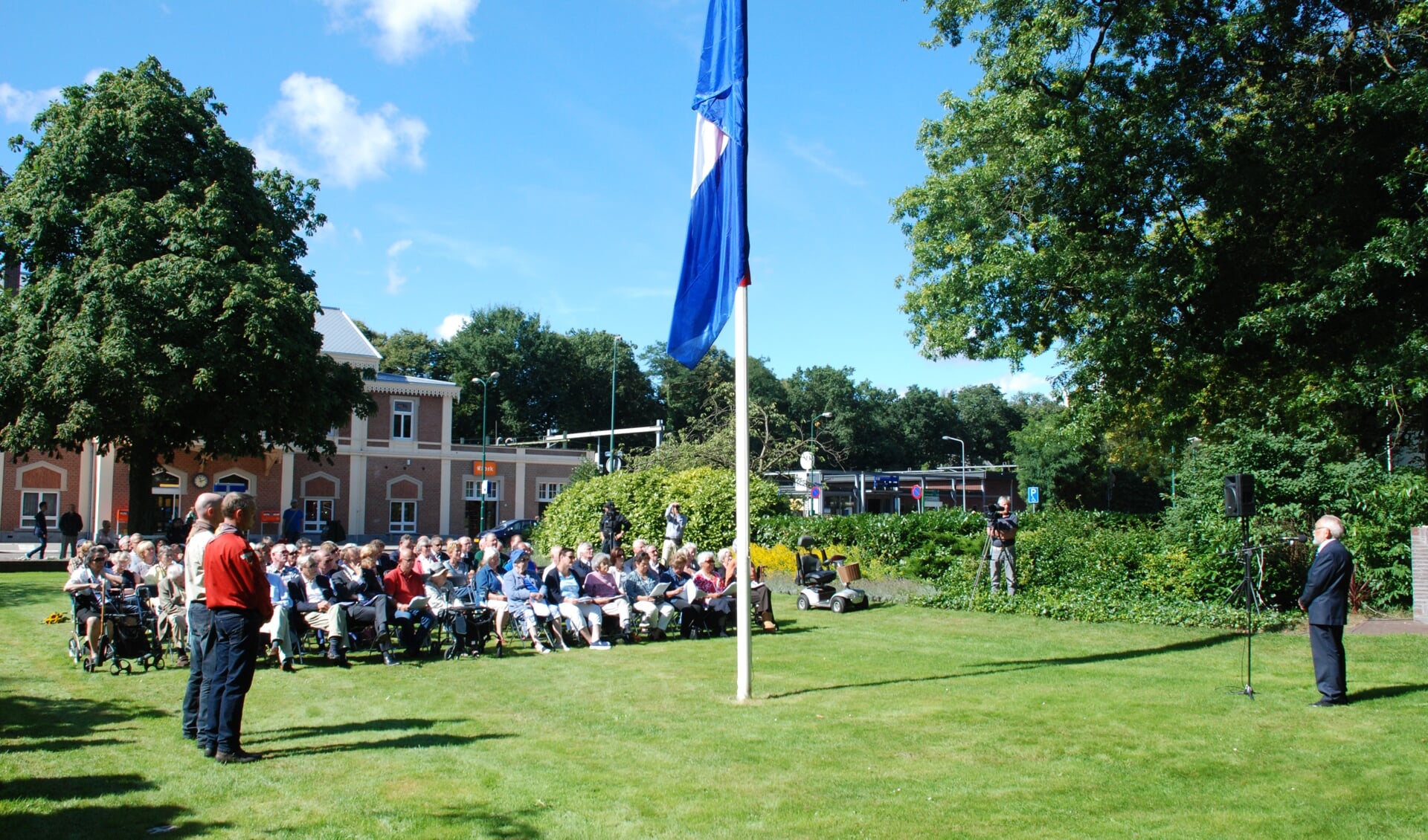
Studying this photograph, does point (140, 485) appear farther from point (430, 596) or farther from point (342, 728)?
point (342, 728)

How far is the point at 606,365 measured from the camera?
253 feet

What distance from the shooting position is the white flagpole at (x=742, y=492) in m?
9.64

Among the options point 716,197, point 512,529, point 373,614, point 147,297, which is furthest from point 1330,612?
point 512,529

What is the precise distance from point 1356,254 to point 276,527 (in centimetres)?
4304

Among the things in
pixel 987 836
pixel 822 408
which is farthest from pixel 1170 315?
pixel 822 408

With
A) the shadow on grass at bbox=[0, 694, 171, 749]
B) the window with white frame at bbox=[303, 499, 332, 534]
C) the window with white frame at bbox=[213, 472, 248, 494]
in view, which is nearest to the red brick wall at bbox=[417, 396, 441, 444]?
the window with white frame at bbox=[303, 499, 332, 534]

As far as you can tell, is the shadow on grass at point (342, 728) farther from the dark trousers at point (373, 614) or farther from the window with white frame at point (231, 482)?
the window with white frame at point (231, 482)

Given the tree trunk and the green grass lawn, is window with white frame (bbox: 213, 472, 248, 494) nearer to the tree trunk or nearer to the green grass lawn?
the tree trunk

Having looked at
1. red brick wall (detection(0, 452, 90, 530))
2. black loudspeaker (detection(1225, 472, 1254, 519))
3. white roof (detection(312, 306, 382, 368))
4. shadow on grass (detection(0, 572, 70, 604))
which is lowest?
shadow on grass (detection(0, 572, 70, 604))

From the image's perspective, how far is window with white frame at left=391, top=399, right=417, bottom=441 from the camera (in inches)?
2057

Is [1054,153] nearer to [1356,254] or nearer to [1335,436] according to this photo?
[1356,254]

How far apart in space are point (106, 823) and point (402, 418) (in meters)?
48.8

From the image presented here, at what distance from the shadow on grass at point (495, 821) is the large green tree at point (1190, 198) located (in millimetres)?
15787

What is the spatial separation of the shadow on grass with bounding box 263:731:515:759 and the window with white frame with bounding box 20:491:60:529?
1671 inches
